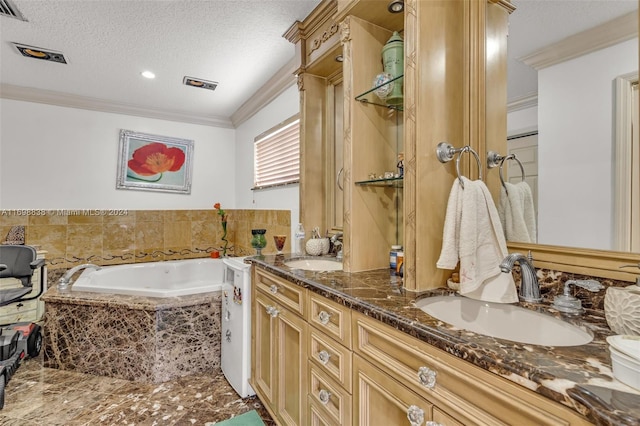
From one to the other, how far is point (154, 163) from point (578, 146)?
4106 mm

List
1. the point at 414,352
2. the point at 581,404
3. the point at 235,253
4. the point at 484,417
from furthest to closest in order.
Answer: the point at 235,253
the point at 414,352
the point at 484,417
the point at 581,404

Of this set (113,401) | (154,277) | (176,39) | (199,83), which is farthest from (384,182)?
(154,277)

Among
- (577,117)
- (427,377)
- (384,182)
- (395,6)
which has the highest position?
(395,6)

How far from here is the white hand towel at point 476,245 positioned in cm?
112

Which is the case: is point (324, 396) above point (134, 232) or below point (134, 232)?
below

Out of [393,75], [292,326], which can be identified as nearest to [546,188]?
[393,75]

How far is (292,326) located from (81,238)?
3274 mm

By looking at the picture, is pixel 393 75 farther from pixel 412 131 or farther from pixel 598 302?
pixel 598 302

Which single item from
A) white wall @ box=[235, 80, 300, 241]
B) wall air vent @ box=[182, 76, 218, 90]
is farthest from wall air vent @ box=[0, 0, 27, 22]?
white wall @ box=[235, 80, 300, 241]

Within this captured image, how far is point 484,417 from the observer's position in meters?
0.70

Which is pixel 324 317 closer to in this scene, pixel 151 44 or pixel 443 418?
pixel 443 418

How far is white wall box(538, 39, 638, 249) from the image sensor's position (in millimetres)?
991

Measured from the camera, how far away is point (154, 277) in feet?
11.7

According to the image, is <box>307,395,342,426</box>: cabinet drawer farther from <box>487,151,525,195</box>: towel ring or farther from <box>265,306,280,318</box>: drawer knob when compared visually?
<box>487,151,525,195</box>: towel ring
